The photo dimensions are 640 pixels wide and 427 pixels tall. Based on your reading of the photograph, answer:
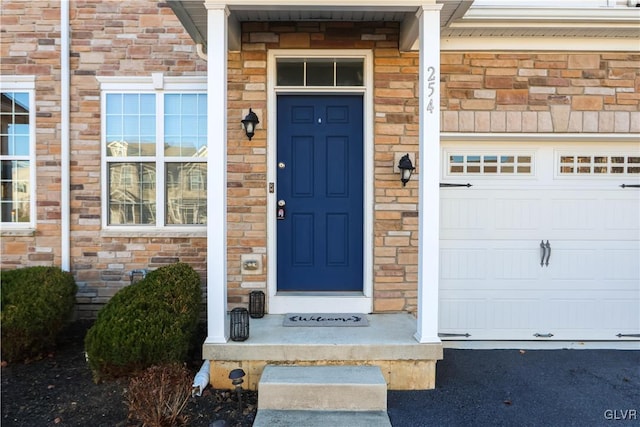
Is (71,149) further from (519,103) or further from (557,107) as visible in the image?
(557,107)

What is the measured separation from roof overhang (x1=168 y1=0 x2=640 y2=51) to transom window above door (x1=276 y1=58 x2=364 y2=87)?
0.40m

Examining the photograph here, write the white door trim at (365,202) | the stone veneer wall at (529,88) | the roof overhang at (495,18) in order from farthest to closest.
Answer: the stone veneer wall at (529,88)
the white door trim at (365,202)
the roof overhang at (495,18)

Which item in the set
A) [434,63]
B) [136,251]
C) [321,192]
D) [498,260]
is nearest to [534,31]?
[434,63]

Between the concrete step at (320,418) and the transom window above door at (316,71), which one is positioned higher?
the transom window above door at (316,71)

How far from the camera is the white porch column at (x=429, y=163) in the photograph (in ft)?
10.3

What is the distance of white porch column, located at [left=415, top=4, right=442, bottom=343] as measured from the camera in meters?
3.13

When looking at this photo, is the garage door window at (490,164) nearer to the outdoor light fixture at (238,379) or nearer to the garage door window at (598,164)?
the garage door window at (598,164)

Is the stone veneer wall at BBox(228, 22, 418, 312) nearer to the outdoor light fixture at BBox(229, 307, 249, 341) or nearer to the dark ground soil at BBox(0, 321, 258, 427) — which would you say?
the outdoor light fixture at BBox(229, 307, 249, 341)
